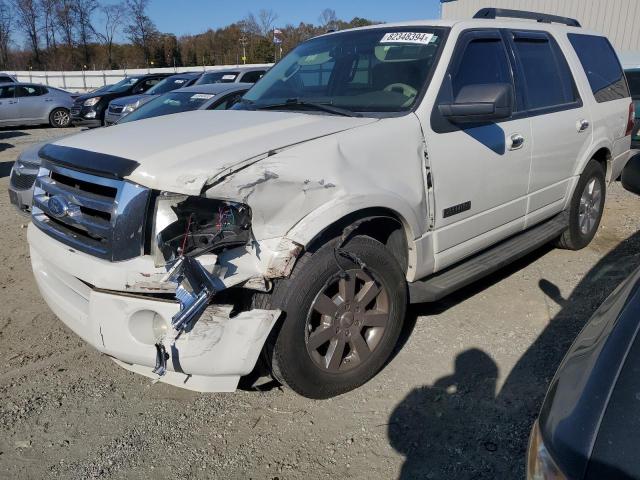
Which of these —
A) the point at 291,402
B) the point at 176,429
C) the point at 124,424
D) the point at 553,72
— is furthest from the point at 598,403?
the point at 553,72

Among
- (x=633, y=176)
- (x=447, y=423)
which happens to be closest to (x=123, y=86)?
(x=447, y=423)

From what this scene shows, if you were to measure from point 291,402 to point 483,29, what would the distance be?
2779 mm

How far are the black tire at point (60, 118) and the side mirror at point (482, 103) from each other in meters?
18.3

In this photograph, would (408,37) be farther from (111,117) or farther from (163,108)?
(111,117)

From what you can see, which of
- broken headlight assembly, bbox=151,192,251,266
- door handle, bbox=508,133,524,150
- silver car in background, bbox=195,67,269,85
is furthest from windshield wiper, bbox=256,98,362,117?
silver car in background, bbox=195,67,269,85

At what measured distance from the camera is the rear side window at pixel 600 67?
4.82m

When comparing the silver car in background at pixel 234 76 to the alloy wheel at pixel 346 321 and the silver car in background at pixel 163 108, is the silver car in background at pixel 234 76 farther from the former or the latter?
the alloy wheel at pixel 346 321

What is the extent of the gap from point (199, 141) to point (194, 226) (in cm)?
50

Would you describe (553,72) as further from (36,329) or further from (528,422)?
(36,329)

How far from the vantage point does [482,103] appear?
10.1 ft

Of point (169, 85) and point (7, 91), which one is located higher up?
point (169, 85)

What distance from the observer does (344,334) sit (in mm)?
2912

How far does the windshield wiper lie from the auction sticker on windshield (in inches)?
25.9

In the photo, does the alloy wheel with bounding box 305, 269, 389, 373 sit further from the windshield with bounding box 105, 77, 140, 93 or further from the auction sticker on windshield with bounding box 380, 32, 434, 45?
the windshield with bounding box 105, 77, 140, 93
